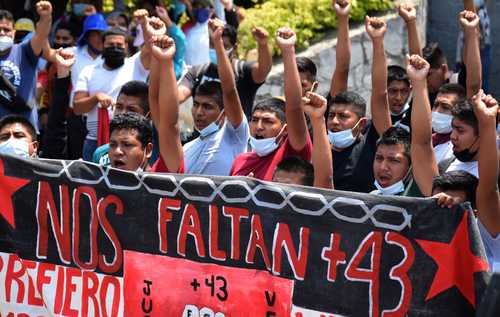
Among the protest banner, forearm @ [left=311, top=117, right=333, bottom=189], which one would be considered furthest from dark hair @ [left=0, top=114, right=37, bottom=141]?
forearm @ [left=311, top=117, right=333, bottom=189]

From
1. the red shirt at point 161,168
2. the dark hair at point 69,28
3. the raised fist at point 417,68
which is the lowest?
the red shirt at point 161,168

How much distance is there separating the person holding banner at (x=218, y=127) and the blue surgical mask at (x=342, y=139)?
560 millimetres

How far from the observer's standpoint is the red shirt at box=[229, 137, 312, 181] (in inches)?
282

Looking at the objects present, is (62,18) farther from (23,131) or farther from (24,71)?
(23,131)

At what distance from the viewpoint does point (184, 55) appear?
10938 mm

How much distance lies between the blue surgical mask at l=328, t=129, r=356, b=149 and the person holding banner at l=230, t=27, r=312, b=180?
304mm

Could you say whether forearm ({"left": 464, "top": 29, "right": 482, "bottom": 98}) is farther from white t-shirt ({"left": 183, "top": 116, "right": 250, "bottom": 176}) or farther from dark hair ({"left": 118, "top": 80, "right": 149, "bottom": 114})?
dark hair ({"left": 118, "top": 80, "right": 149, "bottom": 114})

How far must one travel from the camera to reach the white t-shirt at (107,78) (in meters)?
9.06

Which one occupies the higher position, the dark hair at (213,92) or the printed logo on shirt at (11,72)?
the printed logo on shirt at (11,72)

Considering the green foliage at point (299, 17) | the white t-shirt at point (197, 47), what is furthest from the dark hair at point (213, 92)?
the green foliage at point (299, 17)

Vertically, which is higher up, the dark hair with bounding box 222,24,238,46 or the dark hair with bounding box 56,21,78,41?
the dark hair with bounding box 56,21,78,41

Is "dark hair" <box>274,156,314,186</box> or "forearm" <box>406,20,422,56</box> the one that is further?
"forearm" <box>406,20,422,56</box>

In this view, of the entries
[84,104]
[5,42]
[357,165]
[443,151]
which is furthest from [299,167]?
[5,42]

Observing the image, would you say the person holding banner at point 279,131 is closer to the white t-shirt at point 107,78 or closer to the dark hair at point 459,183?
the dark hair at point 459,183
